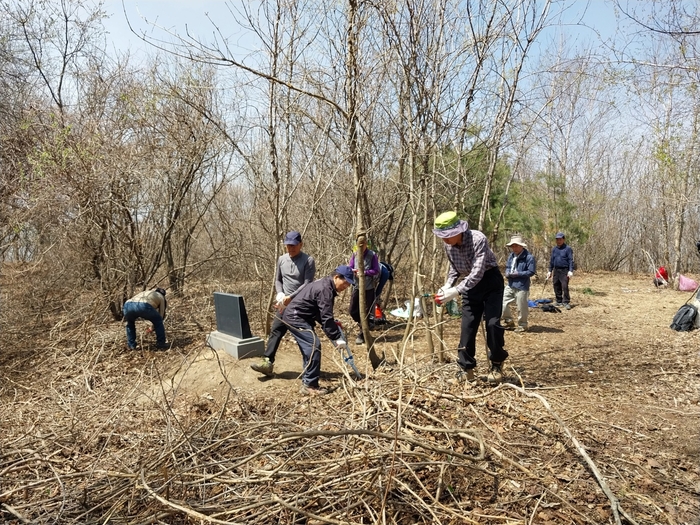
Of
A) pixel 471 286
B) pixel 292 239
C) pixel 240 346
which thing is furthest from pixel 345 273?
pixel 240 346

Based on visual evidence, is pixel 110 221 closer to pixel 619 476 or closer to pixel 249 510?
pixel 249 510

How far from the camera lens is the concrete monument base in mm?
5613

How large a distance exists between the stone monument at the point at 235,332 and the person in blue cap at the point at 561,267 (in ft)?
21.3

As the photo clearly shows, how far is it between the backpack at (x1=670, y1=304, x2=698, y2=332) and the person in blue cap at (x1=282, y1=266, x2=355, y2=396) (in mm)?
5742

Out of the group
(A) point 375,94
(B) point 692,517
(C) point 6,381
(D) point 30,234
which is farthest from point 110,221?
(B) point 692,517

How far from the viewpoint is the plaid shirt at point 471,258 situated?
3898mm

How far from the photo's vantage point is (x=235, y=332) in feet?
19.2

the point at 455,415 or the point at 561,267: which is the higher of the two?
the point at 561,267

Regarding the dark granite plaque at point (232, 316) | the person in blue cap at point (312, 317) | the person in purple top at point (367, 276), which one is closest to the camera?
the person in blue cap at point (312, 317)

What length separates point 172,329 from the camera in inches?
296

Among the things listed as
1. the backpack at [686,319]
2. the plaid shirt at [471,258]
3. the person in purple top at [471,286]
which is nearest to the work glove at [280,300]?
the person in purple top at [471,286]

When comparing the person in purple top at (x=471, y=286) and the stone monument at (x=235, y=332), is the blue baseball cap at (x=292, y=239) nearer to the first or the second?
the stone monument at (x=235, y=332)

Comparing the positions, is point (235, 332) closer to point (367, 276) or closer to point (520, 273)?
point (367, 276)

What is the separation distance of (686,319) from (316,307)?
19.8 ft
